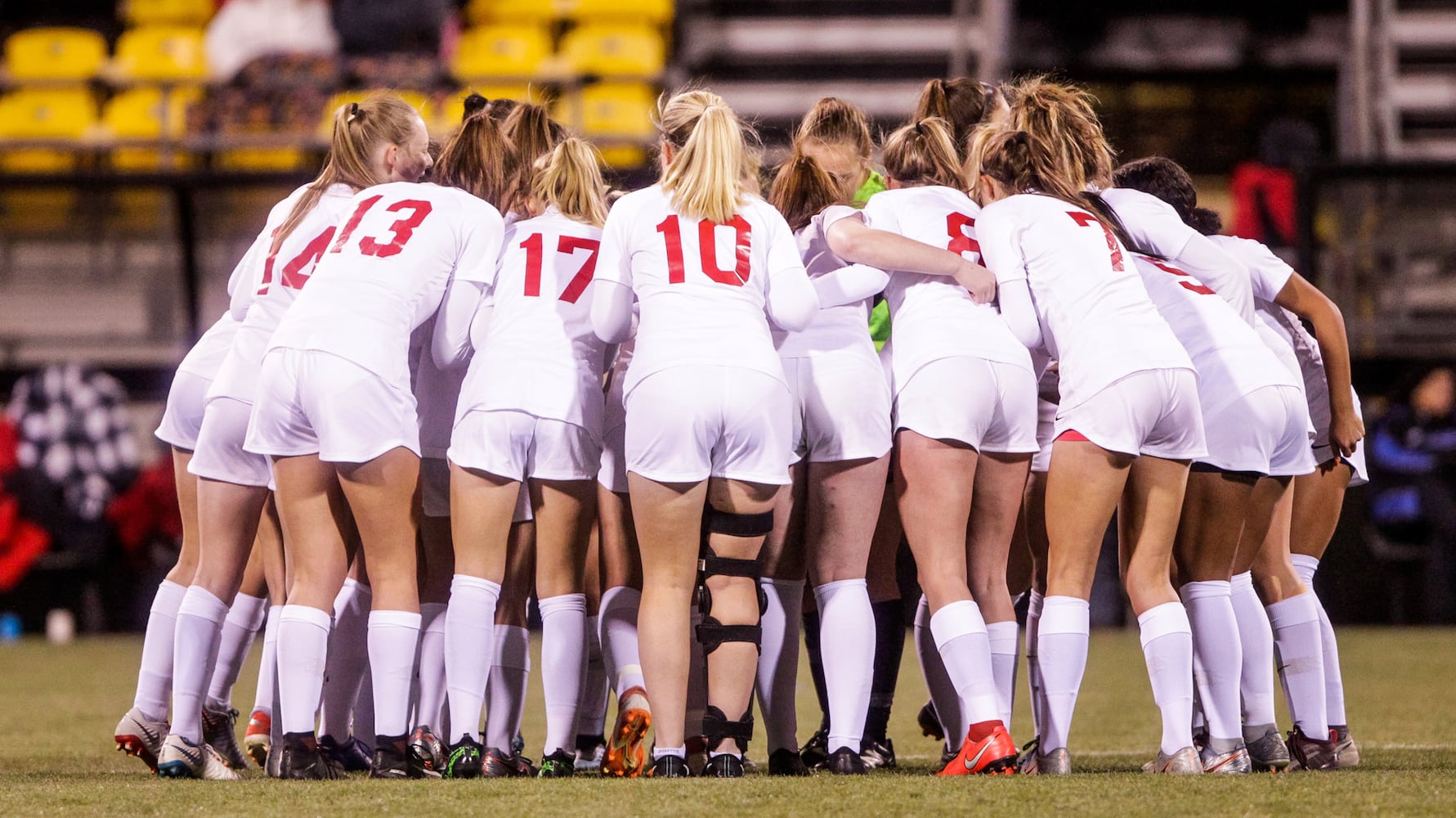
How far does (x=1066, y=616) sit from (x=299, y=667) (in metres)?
1.89

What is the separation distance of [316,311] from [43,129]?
9.55m

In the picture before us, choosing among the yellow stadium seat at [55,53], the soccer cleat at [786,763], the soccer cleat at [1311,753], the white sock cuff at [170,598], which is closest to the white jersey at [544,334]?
the soccer cleat at [786,763]

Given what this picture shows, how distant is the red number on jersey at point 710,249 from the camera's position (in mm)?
4215

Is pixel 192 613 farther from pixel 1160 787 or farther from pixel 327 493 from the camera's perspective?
pixel 1160 787

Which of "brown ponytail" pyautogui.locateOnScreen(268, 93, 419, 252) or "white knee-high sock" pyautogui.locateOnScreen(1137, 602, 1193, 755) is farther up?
"brown ponytail" pyautogui.locateOnScreen(268, 93, 419, 252)

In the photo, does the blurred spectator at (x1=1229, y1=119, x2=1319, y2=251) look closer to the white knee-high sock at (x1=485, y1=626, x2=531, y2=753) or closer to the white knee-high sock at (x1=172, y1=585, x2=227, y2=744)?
the white knee-high sock at (x1=485, y1=626, x2=531, y2=753)

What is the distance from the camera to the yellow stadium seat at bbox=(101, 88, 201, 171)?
1100 centimetres

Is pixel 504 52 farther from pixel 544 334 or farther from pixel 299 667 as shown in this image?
pixel 299 667

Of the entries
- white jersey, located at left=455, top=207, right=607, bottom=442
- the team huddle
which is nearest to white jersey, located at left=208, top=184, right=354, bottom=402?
the team huddle

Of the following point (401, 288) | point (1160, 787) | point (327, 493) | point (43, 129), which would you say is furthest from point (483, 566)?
point (43, 129)

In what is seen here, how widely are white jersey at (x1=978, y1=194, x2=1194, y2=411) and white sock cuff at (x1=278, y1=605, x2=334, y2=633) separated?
159 cm

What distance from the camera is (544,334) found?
173 inches

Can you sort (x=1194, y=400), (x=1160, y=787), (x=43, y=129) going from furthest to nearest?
(x=43, y=129)
(x=1194, y=400)
(x=1160, y=787)

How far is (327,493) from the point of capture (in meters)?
4.24
